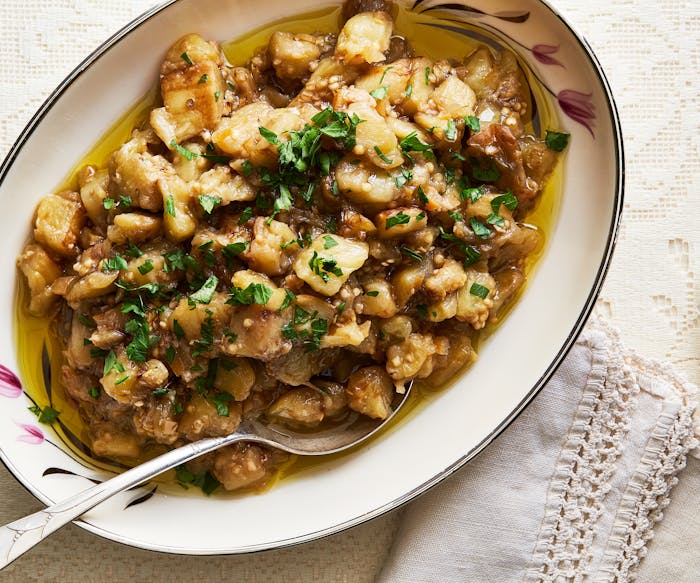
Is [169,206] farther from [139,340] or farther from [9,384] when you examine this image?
[9,384]

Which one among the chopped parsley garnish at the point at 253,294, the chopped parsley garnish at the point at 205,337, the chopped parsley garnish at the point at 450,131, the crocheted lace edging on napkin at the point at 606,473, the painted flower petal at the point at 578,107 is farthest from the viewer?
the crocheted lace edging on napkin at the point at 606,473

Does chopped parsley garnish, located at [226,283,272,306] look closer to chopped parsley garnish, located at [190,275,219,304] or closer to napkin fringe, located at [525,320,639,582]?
chopped parsley garnish, located at [190,275,219,304]

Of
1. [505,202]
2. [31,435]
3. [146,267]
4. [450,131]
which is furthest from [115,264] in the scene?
[505,202]

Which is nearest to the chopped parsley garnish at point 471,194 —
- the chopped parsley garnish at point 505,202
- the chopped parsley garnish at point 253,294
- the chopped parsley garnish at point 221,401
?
the chopped parsley garnish at point 505,202

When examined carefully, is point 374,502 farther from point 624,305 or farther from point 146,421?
point 624,305

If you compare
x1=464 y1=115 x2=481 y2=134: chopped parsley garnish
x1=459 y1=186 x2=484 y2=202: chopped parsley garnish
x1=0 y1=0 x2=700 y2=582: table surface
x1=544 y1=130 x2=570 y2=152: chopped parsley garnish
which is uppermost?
x1=464 y1=115 x2=481 y2=134: chopped parsley garnish

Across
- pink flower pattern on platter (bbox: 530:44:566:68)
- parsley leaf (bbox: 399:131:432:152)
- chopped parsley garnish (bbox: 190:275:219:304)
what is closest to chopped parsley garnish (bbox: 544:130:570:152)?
pink flower pattern on platter (bbox: 530:44:566:68)

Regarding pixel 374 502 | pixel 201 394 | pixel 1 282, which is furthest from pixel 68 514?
pixel 374 502

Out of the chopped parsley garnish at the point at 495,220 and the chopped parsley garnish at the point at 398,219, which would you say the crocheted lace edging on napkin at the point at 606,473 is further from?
the chopped parsley garnish at the point at 398,219
